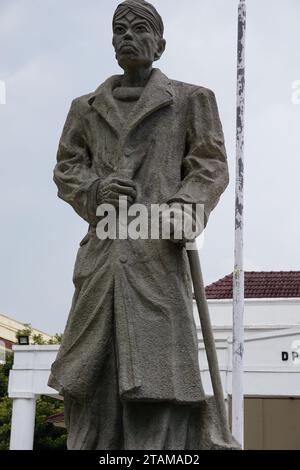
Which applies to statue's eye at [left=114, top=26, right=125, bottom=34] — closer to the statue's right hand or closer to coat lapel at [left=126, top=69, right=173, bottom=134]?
coat lapel at [left=126, top=69, right=173, bottom=134]

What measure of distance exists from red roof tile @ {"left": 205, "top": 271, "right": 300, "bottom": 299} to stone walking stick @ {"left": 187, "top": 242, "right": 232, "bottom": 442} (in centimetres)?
1866

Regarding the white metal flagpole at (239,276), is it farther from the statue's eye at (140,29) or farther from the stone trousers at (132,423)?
the statue's eye at (140,29)

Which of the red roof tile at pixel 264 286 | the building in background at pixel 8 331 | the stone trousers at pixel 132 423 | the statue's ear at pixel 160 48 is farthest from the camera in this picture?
the building in background at pixel 8 331

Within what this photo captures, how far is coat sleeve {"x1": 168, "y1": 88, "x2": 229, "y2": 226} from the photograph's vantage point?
13.9 ft

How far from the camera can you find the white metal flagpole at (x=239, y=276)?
13570mm

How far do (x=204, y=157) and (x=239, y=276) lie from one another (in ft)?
32.3

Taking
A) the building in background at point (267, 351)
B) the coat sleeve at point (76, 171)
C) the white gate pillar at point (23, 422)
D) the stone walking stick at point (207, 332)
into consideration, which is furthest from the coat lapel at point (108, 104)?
the white gate pillar at point (23, 422)

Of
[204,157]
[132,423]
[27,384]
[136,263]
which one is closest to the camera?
[132,423]

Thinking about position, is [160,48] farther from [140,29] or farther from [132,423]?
[132,423]

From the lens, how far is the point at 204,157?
4352 mm

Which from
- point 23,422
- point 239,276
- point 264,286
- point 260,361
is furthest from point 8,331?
point 239,276

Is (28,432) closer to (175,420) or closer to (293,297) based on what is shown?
(293,297)

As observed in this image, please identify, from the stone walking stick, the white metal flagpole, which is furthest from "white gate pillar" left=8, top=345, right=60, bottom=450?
the stone walking stick
